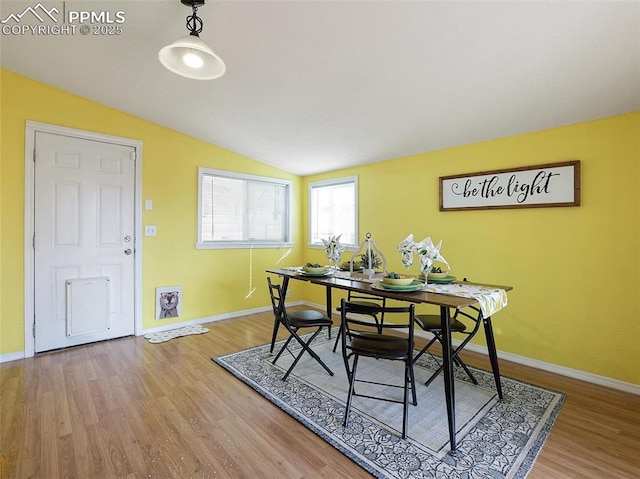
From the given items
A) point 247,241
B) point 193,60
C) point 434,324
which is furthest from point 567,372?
point 247,241

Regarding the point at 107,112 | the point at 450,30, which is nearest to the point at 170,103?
the point at 107,112

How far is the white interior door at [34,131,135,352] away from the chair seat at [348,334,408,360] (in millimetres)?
2833

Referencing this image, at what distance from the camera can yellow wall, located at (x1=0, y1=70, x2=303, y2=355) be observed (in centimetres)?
291

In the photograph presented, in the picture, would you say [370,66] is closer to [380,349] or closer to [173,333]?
[380,349]

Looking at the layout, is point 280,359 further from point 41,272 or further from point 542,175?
point 542,175

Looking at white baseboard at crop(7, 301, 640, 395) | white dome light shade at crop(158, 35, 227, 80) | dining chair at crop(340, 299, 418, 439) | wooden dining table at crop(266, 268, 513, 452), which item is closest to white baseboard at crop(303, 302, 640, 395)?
white baseboard at crop(7, 301, 640, 395)

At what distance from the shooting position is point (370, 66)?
7.50 ft

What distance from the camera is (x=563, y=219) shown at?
271 cm

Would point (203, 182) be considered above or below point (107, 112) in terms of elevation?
below

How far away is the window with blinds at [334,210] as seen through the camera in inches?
177

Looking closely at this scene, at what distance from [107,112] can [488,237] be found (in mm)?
4186

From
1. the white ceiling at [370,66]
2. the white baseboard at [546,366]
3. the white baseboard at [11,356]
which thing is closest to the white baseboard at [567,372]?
the white baseboard at [546,366]

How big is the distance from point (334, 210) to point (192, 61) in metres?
3.18

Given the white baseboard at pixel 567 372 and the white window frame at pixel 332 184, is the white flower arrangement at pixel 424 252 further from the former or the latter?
Result: the white window frame at pixel 332 184
